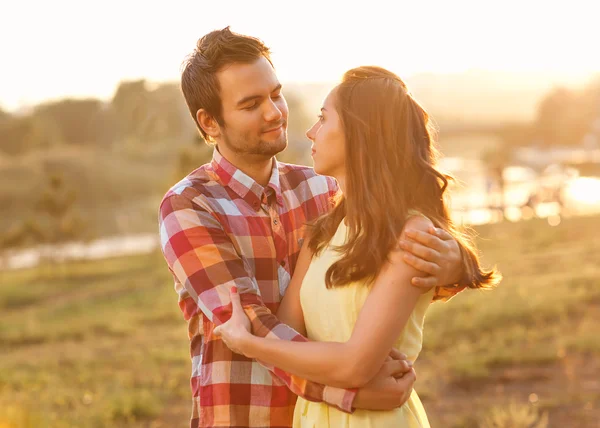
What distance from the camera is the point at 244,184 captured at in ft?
8.32

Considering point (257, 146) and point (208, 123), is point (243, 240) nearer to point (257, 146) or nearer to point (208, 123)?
point (257, 146)

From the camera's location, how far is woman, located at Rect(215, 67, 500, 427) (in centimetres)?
206

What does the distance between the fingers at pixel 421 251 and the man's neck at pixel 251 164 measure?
0.69 metres

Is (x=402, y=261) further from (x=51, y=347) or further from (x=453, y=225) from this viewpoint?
(x=51, y=347)

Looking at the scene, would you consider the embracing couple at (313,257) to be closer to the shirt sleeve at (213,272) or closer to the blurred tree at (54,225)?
the shirt sleeve at (213,272)

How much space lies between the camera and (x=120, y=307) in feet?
50.5

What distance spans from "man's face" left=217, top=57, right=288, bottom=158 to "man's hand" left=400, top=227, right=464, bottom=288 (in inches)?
25.9

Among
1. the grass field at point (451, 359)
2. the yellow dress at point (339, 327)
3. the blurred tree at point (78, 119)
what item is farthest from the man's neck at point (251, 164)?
the blurred tree at point (78, 119)

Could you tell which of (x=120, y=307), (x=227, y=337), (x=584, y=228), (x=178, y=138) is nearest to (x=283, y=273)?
(x=227, y=337)

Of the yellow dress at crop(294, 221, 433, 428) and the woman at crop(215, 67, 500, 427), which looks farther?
the yellow dress at crop(294, 221, 433, 428)

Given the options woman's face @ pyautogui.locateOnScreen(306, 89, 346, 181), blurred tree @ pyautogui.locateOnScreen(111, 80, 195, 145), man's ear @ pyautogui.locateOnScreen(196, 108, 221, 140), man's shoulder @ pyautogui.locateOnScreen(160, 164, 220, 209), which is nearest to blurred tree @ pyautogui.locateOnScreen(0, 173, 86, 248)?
blurred tree @ pyautogui.locateOnScreen(111, 80, 195, 145)

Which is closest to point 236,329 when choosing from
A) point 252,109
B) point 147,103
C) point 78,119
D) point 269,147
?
point 269,147

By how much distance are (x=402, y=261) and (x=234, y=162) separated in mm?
775

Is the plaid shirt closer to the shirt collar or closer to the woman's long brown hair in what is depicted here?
the shirt collar
